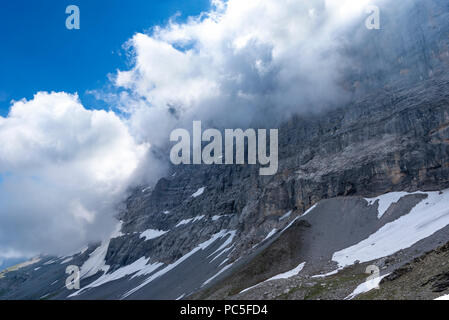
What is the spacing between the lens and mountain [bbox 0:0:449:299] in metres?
50.8

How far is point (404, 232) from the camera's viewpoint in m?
61.4

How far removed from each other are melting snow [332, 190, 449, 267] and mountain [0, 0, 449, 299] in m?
0.34

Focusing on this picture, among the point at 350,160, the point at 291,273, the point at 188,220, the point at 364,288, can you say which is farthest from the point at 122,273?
the point at 364,288

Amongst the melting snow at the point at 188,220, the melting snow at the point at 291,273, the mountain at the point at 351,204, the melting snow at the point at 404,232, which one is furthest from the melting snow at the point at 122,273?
the melting snow at the point at 404,232

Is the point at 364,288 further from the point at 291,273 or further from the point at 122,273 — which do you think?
the point at 122,273

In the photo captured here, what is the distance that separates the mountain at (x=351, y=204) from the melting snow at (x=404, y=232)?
1.12 feet

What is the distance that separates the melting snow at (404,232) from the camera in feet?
179

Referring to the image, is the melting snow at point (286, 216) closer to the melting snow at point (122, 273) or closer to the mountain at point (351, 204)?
the mountain at point (351, 204)

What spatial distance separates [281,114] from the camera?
495 feet

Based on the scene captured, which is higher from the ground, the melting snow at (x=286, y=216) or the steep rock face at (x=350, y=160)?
the steep rock face at (x=350, y=160)

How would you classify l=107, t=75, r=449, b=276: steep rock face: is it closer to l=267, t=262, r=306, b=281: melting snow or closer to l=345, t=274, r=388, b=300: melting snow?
l=267, t=262, r=306, b=281: melting snow

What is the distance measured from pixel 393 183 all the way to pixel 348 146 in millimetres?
21160

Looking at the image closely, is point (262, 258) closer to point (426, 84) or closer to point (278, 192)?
point (278, 192)
